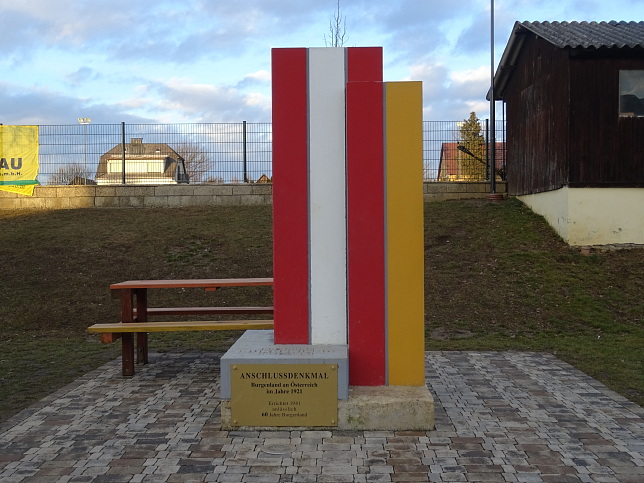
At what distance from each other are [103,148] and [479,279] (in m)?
11.2

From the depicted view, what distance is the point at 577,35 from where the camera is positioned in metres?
15.8

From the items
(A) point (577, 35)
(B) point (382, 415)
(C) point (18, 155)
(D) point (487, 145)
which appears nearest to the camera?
(B) point (382, 415)

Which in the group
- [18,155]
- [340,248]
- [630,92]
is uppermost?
[630,92]

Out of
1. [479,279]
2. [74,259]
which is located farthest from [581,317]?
[74,259]

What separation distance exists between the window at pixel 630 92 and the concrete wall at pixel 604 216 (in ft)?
5.18

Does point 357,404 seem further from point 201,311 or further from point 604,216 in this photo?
point 604,216

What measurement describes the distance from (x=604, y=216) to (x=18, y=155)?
1462 cm

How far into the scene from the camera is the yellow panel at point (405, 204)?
18.2ft

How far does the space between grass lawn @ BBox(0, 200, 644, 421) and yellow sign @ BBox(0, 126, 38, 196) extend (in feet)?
4.06

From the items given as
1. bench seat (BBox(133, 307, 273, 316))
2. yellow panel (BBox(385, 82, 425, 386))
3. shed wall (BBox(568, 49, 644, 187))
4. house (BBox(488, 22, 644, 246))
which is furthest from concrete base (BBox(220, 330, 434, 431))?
shed wall (BBox(568, 49, 644, 187))

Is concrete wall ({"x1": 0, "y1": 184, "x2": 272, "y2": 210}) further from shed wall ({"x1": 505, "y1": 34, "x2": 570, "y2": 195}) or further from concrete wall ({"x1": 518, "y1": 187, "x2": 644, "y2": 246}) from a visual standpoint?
concrete wall ({"x1": 518, "y1": 187, "x2": 644, "y2": 246})

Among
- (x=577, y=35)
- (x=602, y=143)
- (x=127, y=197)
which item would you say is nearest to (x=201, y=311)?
(x=602, y=143)

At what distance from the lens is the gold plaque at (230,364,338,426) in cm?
519

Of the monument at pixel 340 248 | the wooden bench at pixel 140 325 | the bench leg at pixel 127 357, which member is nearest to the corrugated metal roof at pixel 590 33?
the wooden bench at pixel 140 325
